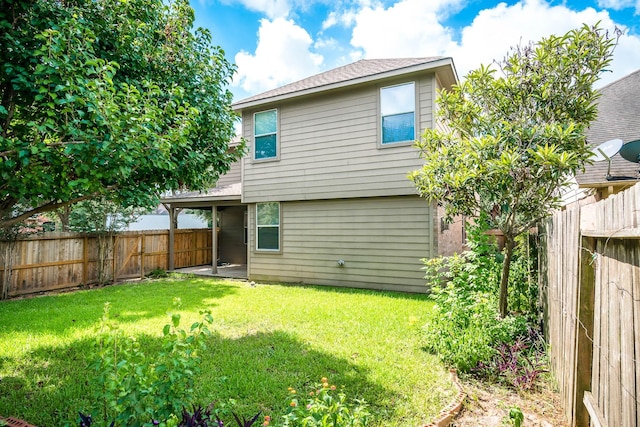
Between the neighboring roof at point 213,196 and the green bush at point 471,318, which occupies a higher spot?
the neighboring roof at point 213,196

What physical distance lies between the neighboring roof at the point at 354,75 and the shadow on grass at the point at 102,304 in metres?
5.65

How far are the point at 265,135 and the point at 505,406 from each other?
29.5 feet

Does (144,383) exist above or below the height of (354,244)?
below

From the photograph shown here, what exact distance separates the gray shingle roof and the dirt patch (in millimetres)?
6701

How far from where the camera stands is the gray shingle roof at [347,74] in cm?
827

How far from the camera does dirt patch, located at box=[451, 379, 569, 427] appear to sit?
2.85m

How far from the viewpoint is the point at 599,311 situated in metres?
2.13

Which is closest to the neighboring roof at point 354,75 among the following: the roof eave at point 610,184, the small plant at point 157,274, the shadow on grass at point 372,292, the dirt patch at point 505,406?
the roof eave at point 610,184

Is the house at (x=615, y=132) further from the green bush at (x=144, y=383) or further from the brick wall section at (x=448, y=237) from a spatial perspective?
the green bush at (x=144, y=383)

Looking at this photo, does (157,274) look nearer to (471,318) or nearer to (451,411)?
(471,318)

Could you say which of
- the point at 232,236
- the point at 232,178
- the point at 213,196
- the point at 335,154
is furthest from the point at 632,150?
the point at 232,236

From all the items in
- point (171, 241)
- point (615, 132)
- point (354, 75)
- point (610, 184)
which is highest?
point (354, 75)

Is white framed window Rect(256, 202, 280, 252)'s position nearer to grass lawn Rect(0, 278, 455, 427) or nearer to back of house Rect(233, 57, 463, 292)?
back of house Rect(233, 57, 463, 292)

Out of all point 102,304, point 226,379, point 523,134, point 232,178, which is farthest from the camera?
point 232,178
